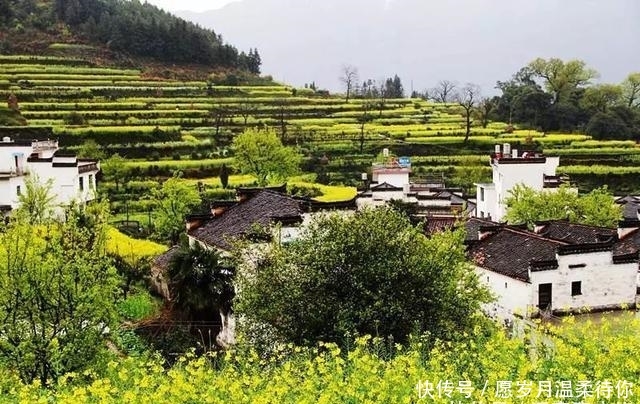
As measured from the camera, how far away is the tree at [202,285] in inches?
907

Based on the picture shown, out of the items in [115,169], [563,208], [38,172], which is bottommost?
[563,208]

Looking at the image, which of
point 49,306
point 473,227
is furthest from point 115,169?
point 49,306

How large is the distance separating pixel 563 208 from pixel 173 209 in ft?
63.7

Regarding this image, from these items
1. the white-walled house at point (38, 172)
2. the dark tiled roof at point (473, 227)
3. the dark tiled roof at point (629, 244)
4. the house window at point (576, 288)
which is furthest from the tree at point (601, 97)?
the house window at point (576, 288)

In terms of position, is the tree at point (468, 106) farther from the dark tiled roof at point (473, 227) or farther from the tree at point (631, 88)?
the dark tiled roof at point (473, 227)

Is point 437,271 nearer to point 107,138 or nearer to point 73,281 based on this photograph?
point 73,281

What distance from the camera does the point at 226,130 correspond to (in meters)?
72.6

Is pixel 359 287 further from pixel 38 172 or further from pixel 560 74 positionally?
pixel 560 74

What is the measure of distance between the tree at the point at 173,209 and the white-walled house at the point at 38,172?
442 cm

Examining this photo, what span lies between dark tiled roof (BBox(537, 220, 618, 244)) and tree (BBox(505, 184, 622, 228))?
16.5ft

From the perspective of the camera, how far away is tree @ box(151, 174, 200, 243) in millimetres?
41312

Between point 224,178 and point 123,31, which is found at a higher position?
point 123,31

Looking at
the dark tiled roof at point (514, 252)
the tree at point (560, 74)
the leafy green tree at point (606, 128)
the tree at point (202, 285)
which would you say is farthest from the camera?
the tree at point (560, 74)

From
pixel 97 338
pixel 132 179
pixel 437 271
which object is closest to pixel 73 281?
pixel 97 338
